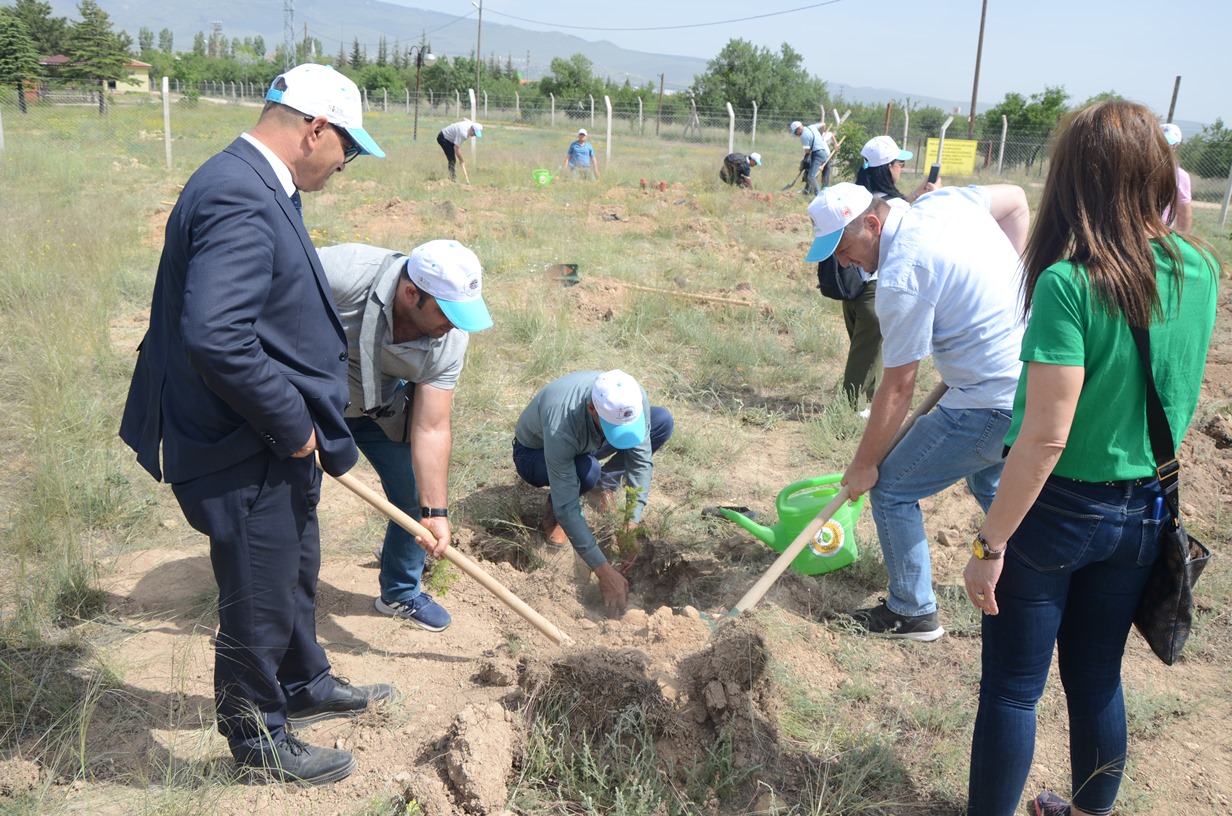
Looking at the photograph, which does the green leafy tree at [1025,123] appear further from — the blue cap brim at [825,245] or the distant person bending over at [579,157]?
the blue cap brim at [825,245]

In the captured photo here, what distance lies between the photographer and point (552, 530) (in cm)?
408

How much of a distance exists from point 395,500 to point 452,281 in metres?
1.03

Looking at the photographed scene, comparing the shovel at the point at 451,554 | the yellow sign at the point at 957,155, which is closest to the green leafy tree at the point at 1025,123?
the yellow sign at the point at 957,155

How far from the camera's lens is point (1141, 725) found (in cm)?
277

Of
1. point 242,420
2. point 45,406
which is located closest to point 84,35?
point 45,406

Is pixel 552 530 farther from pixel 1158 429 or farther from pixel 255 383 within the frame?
pixel 1158 429

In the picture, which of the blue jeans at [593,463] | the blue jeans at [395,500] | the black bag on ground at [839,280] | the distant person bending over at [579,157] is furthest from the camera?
the distant person bending over at [579,157]

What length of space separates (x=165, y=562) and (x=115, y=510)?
44 cm

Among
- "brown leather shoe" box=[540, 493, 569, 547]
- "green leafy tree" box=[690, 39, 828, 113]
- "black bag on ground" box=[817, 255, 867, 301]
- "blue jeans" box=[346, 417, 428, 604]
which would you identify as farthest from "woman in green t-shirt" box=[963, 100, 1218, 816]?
"green leafy tree" box=[690, 39, 828, 113]

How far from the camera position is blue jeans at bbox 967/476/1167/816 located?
1800mm

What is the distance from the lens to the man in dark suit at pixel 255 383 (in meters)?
1.87

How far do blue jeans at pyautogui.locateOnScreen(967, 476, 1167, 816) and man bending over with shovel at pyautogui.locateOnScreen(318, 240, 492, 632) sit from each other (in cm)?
161

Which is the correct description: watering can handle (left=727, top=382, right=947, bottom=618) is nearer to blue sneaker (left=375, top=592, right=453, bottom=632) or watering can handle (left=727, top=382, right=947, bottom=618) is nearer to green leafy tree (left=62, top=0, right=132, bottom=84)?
blue sneaker (left=375, top=592, right=453, bottom=632)

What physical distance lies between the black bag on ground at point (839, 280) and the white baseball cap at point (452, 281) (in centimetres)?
273
